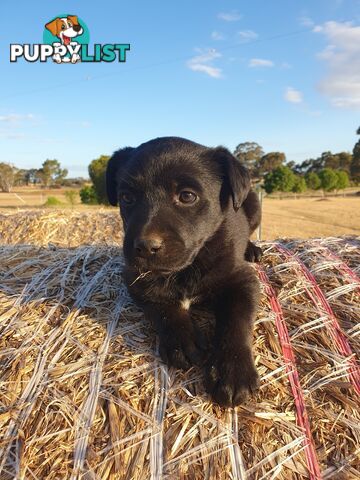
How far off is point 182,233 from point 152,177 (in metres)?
0.45

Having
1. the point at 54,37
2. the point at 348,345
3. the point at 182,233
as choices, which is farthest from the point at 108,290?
the point at 54,37

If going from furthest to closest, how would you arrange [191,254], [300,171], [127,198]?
[300,171], [127,198], [191,254]

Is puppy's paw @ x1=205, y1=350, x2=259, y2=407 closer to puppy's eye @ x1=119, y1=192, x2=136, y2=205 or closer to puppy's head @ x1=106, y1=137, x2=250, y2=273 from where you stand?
puppy's head @ x1=106, y1=137, x2=250, y2=273

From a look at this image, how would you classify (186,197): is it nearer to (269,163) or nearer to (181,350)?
(181,350)

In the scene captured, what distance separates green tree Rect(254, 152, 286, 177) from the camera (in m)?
66.8

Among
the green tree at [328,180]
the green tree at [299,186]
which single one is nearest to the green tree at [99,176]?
the green tree at [299,186]

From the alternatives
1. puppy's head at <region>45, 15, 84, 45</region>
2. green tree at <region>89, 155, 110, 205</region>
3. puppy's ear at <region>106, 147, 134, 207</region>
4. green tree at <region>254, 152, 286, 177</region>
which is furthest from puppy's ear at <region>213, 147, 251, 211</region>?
green tree at <region>254, 152, 286, 177</region>

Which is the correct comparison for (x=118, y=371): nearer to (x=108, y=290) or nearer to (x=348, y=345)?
(x=108, y=290)

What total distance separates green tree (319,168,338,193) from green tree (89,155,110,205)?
117 ft

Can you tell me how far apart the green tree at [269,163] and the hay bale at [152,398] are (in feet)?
216

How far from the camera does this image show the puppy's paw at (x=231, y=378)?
1.97 m

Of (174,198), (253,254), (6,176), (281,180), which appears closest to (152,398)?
(174,198)

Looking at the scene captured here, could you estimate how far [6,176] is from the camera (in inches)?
2074

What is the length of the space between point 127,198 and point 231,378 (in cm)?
141
